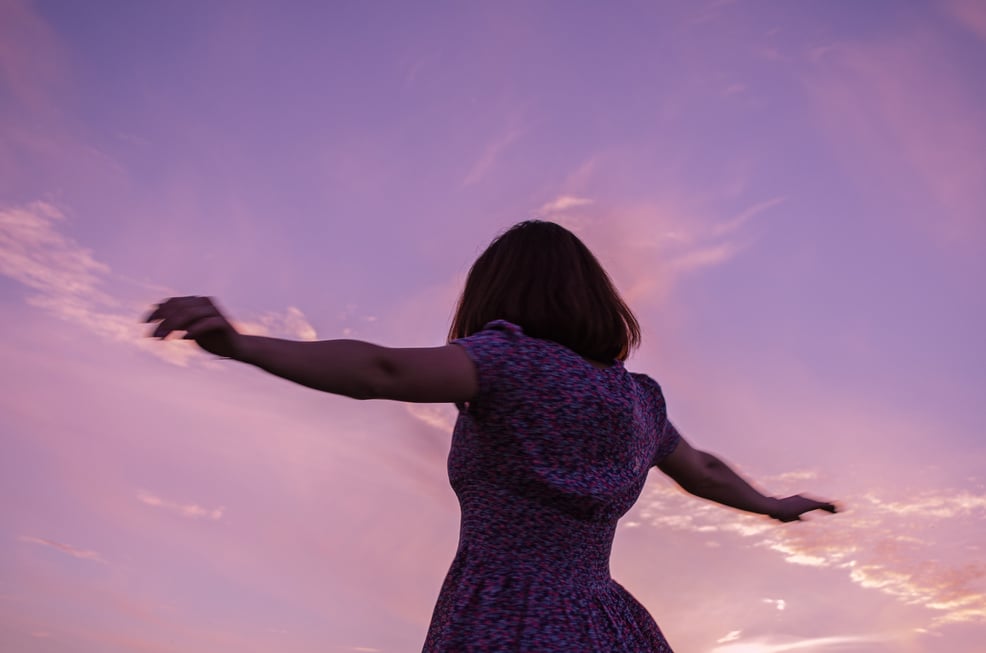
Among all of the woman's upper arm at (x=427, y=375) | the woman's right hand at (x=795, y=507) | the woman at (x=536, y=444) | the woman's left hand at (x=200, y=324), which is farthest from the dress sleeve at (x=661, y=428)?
the woman's left hand at (x=200, y=324)

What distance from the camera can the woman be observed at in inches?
97.7

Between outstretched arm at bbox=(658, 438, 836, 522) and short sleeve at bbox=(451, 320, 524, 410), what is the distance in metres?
1.17

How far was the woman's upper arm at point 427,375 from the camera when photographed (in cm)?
223

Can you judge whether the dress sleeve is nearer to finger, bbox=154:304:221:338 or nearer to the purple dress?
the purple dress

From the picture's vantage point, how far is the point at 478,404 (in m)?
2.50

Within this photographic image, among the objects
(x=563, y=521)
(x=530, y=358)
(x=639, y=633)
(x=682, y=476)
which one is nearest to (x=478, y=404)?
(x=530, y=358)

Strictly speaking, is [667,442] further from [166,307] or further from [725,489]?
[166,307]

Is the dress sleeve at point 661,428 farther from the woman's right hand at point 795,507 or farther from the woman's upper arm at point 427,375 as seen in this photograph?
the woman's upper arm at point 427,375

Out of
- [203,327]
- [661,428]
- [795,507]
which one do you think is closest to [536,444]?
[661,428]

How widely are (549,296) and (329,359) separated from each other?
0.83m

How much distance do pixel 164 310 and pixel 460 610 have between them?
3.90ft

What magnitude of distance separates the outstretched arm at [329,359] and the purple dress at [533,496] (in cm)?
18

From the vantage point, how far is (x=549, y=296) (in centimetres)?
277

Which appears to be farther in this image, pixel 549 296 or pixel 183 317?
pixel 549 296
